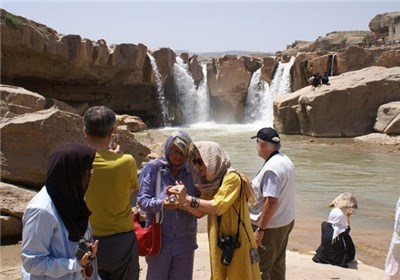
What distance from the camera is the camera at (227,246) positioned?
2.86m

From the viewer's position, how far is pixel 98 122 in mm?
2842

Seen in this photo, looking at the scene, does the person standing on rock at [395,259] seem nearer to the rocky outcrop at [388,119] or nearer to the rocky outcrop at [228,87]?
the rocky outcrop at [388,119]

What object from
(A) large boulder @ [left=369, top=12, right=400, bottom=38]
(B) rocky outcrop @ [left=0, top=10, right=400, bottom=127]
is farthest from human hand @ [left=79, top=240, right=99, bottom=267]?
(A) large boulder @ [left=369, top=12, right=400, bottom=38]

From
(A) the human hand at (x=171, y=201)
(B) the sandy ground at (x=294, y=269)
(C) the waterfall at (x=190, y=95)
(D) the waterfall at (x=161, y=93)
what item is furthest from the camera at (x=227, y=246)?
(C) the waterfall at (x=190, y=95)

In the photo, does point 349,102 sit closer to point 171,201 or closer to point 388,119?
point 388,119

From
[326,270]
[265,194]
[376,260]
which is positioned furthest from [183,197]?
[376,260]

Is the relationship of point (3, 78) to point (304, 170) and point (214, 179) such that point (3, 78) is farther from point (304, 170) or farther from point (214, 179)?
point (214, 179)

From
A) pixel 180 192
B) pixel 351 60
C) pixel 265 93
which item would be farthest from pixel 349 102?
pixel 180 192

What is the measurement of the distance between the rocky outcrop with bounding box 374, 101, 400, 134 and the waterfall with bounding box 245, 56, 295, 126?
7.73 meters

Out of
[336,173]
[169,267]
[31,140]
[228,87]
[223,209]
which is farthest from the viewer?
[228,87]

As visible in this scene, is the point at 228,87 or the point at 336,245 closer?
the point at 336,245

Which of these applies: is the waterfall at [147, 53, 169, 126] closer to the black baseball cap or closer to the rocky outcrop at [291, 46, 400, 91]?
the rocky outcrop at [291, 46, 400, 91]

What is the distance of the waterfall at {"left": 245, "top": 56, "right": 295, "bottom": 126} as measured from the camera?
88.2 feet

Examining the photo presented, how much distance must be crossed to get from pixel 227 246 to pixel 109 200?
75 cm
